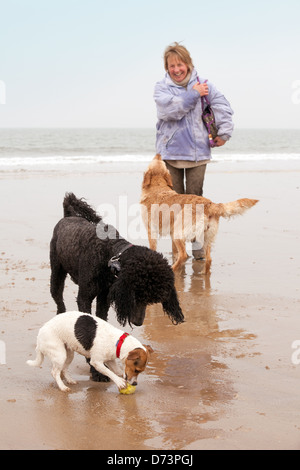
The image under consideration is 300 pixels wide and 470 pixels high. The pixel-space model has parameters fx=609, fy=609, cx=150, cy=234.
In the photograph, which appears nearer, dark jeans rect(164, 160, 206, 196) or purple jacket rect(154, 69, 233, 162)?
purple jacket rect(154, 69, 233, 162)

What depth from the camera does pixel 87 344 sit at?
159 inches

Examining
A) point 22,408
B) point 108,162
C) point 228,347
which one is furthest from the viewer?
point 108,162

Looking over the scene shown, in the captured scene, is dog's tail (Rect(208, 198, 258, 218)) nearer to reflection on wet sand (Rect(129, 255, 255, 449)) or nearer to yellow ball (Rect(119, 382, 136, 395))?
reflection on wet sand (Rect(129, 255, 255, 449))

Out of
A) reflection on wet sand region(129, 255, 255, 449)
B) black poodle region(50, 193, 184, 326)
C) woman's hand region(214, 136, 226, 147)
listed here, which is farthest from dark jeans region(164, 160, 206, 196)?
black poodle region(50, 193, 184, 326)

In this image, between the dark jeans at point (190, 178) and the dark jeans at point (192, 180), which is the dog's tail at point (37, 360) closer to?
the dark jeans at point (192, 180)

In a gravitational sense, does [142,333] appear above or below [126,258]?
below

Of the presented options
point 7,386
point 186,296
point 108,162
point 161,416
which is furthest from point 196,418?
point 108,162

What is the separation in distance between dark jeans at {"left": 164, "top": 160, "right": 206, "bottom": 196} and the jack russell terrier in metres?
4.01

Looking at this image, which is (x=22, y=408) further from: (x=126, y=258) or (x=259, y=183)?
(x=259, y=183)

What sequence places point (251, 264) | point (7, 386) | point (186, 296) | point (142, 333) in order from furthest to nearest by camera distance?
1. point (251, 264)
2. point (186, 296)
3. point (142, 333)
4. point (7, 386)

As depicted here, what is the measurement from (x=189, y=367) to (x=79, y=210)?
1.75 meters

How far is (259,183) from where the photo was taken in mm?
16391

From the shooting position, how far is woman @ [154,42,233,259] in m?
7.31

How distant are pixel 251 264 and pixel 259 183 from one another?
9118 mm
